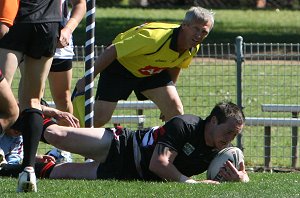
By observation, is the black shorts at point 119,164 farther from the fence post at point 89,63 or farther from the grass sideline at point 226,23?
the grass sideline at point 226,23

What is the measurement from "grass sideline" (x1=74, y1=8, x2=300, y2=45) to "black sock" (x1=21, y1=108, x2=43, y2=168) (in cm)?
1521

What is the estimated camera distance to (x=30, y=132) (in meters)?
7.98

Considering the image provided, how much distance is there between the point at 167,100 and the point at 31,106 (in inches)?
81.4

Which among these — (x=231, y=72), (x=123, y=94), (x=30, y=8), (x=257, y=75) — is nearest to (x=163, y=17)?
(x=231, y=72)

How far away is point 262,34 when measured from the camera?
85.8 feet

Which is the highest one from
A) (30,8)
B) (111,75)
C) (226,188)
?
(30,8)

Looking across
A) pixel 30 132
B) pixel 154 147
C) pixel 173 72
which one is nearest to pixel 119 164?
pixel 154 147

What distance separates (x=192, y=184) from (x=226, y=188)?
29 cm

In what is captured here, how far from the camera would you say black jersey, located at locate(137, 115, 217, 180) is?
8602mm

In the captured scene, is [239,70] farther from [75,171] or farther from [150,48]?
[75,171]

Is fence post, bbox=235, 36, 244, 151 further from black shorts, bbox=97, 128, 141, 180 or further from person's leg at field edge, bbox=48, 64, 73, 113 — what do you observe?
black shorts, bbox=97, 128, 141, 180

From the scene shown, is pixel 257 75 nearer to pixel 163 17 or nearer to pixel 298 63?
pixel 298 63

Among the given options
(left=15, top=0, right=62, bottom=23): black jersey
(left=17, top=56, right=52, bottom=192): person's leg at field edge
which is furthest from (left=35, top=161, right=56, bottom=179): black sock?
(left=15, top=0, right=62, bottom=23): black jersey

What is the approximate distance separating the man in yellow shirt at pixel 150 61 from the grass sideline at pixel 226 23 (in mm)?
12932
